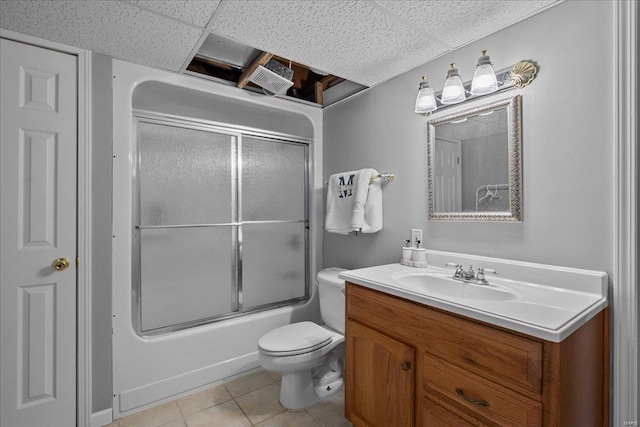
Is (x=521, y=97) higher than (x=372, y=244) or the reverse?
higher

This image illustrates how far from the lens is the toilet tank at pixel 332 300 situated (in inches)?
77.4

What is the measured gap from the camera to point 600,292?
1.12 metres

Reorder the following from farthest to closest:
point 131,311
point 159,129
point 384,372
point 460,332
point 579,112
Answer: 1. point 159,129
2. point 131,311
3. point 384,372
4. point 579,112
5. point 460,332

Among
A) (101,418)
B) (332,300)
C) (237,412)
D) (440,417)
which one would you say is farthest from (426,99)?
(101,418)

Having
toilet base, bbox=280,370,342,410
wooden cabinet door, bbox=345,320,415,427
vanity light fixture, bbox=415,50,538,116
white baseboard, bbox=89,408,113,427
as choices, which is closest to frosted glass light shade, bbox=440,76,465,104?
vanity light fixture, bbox=415,50,538,116

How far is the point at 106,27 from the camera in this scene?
1432 mm

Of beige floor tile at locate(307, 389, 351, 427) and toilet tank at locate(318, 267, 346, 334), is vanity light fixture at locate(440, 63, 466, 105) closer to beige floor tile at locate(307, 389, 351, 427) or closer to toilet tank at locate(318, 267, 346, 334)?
toilet tank at locate(318, 267, 346, 334)

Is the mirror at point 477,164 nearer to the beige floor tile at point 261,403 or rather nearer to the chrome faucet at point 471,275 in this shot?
the chrome faucet at point 471,275

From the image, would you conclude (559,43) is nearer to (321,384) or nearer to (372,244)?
(372,244)

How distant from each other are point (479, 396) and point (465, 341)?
17 centimetres

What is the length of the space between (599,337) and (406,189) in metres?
1.11

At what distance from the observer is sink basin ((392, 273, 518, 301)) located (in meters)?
1.28

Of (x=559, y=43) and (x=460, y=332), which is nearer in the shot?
(x=460, y=332)

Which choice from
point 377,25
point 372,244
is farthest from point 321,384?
point 377,25
